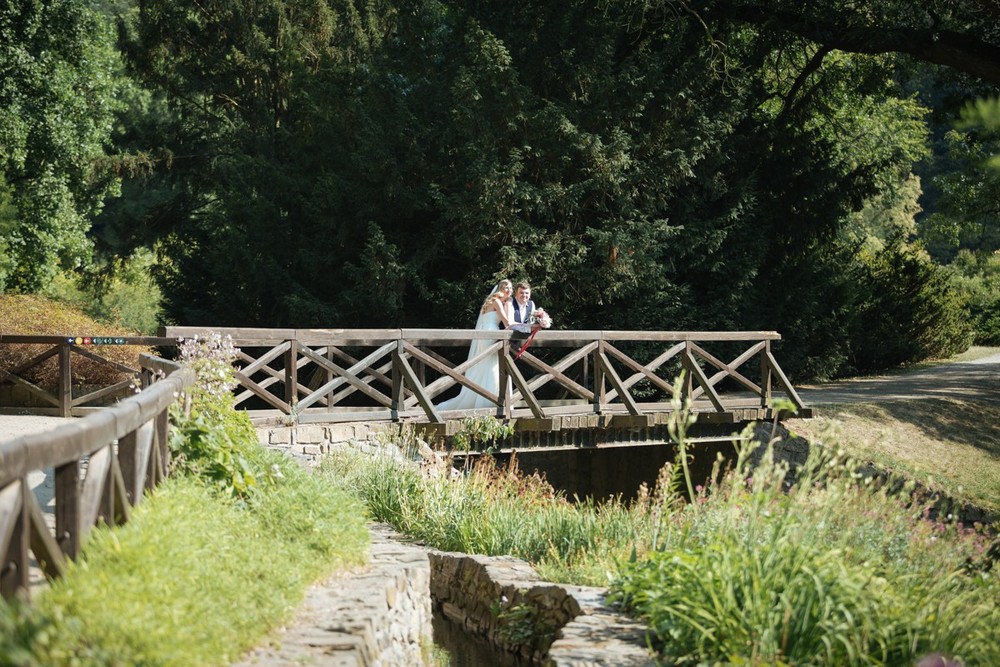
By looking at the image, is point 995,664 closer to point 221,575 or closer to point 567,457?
point 221,575

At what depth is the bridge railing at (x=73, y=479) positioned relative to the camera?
3.92m

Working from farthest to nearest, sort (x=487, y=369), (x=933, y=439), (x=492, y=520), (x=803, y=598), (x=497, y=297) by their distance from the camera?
(x=933, y=439) → (x=497, y=297) → (x=487, y=369) → (x=492, y=520) → (x=803, y=598)

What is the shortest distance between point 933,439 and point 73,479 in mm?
16200

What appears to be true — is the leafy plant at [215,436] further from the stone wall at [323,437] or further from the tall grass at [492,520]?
the stone wall at [323,437]

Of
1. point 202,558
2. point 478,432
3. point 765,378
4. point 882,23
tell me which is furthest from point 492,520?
point 882,23

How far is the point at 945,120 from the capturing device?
20844 mm

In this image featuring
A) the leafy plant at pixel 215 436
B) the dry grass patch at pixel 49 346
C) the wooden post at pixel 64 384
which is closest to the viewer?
the leafy plant at pixel 215 436

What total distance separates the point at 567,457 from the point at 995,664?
40.4 ft

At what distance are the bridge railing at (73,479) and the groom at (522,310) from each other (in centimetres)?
764

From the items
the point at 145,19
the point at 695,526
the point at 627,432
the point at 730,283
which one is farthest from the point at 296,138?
the point at 695,526

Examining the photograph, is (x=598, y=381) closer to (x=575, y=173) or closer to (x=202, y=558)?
(x=575, y=173)

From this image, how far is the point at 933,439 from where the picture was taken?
18.0 m

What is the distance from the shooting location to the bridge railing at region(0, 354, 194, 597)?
392 centimetres

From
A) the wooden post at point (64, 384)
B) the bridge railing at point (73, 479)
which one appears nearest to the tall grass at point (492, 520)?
the bridge railing at point (73, 479)
